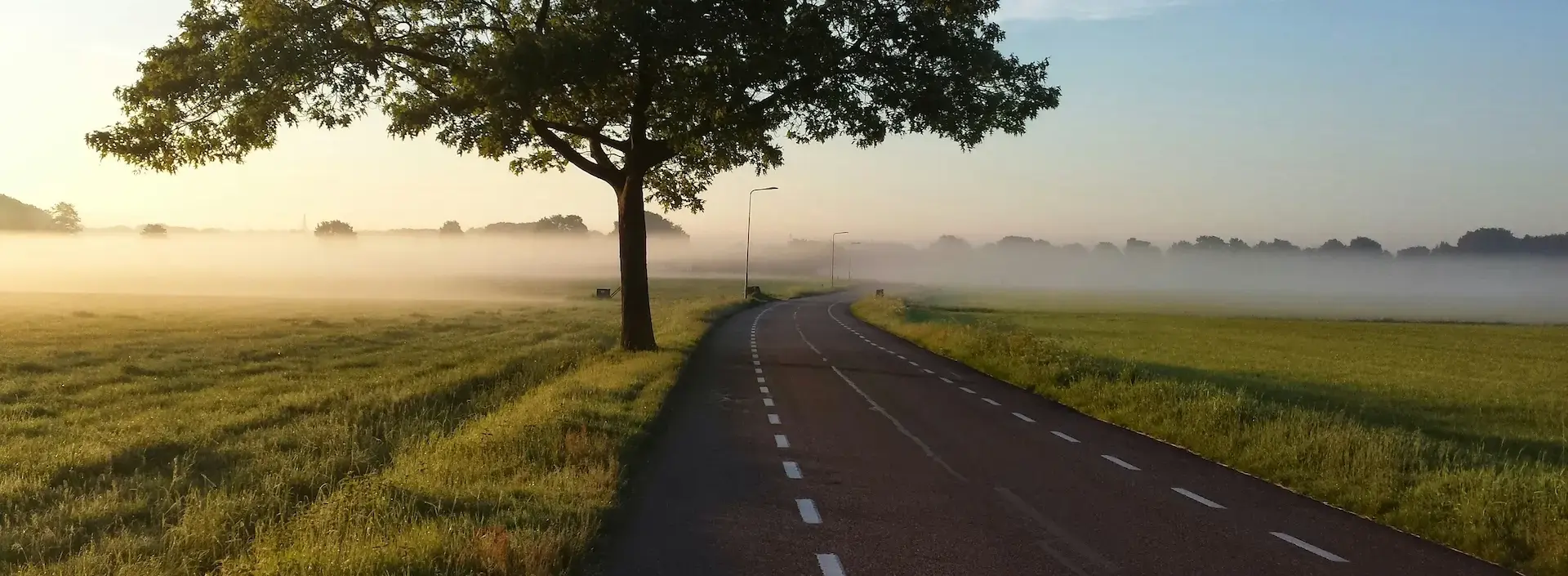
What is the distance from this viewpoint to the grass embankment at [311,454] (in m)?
6.74

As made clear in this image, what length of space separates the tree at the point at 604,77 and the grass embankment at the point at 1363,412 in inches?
Result: 261

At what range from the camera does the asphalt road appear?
22.6 feet

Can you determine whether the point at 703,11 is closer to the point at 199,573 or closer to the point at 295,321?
the point at 199,573

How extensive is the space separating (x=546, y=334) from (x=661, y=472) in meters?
27.7

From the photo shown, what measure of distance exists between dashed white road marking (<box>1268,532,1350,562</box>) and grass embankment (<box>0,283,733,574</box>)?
17.6 ft

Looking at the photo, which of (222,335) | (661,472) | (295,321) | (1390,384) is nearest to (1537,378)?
(1390,384)

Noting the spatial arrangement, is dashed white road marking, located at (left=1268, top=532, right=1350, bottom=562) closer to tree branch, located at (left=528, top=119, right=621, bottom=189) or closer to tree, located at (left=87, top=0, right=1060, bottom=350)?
tree, located at (left=87, top=0, right=1060, bottom=350)

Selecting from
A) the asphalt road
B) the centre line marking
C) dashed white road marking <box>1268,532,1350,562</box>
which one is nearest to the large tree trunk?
the asphalt road

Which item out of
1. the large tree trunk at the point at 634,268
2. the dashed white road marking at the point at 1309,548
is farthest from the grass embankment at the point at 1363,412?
the large tree trunk at the point at 634,268

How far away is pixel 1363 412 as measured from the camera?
1842 cm

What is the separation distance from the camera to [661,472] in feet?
33.0

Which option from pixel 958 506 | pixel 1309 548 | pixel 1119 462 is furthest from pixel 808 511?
pixel 1119 462

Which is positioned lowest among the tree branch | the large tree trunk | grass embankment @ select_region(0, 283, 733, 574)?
grass embankment @ select_region(0, 283, 733, 574)

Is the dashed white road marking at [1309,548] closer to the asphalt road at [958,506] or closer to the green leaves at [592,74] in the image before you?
the asphalt road at [958,506]
